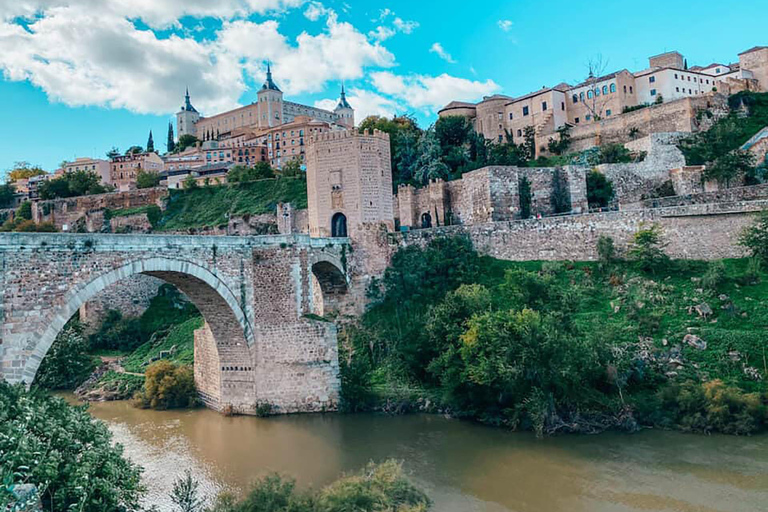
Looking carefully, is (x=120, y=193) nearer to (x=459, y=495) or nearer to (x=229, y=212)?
(x=229, y=212)

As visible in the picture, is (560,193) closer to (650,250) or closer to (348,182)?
(650,250)

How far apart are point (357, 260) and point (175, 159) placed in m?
48.5

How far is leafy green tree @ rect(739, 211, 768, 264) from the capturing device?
16.2 metres

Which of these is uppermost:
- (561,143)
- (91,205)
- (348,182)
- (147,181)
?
(147,181)

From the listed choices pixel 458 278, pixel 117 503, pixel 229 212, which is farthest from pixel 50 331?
pixel 229 212

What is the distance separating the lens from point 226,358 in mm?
16469

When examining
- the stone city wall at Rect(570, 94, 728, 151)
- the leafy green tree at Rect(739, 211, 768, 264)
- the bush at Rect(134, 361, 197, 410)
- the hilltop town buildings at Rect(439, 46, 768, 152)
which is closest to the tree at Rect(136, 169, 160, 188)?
the hilltop town buildings at Rect(439, 46, 768, 152)

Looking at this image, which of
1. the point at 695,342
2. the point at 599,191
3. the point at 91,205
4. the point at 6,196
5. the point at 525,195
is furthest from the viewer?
the point at 6,196

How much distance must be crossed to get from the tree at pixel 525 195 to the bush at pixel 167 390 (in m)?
14.9

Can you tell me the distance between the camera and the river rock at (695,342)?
14256 millimetres

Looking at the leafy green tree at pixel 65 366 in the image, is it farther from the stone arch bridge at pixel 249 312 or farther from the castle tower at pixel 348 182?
the castle tower at pixel 348 182

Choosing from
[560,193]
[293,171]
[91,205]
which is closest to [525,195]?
[560,193]

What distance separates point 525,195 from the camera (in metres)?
24.1

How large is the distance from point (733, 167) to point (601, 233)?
763cm
